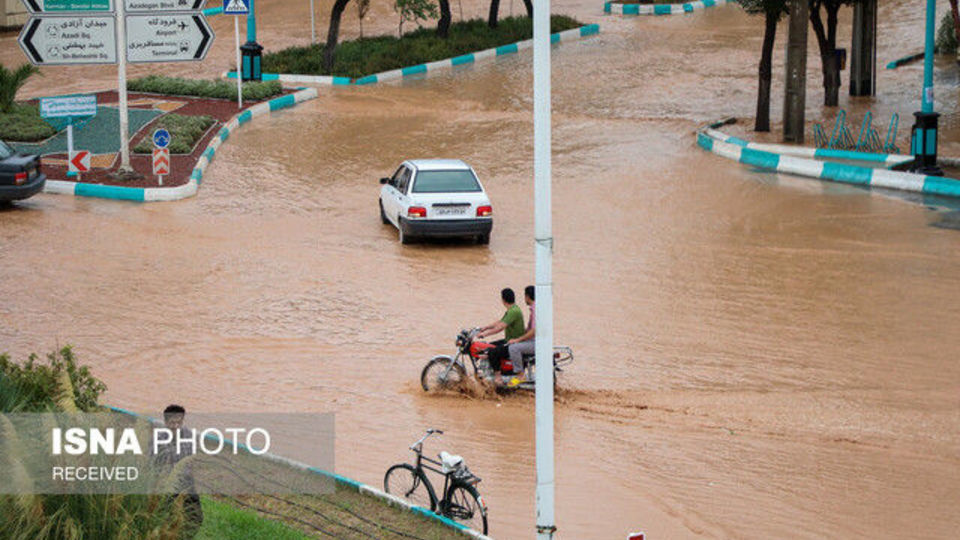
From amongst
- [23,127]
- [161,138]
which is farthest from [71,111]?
[23,127]

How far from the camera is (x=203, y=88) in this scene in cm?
3600

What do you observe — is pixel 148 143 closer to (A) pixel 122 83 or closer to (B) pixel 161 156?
(A) pixel 122 83

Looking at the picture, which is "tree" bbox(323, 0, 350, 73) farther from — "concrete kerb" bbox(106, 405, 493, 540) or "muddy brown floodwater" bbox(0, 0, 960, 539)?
"concrete kerb" bbox(106, 405, 493, 540)

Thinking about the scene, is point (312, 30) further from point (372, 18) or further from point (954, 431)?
point (954, 431)

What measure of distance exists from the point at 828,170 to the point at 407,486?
18.3 metres

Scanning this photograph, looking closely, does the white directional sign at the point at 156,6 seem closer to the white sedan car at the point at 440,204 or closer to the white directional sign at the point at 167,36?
the white directional sign at the point at 167,36

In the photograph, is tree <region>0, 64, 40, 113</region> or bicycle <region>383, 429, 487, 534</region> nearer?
bicycle <region>383, 429, 487, 534</region>

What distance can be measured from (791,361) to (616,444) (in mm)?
3558

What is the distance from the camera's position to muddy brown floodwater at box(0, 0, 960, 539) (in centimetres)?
1245

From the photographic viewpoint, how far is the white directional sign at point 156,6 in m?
Answer: 27.6

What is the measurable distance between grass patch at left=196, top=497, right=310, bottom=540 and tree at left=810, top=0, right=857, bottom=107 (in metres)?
26.0

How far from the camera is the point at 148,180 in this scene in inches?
1041

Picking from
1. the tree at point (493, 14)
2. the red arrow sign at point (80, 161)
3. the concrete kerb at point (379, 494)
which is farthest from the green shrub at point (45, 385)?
the tree at point (493, 14)

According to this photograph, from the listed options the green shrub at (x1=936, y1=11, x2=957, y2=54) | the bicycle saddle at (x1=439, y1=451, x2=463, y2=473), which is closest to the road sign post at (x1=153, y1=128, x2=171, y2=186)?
the bicycle saddle at (x1=439, y1=451, x2=463, y2=473)
